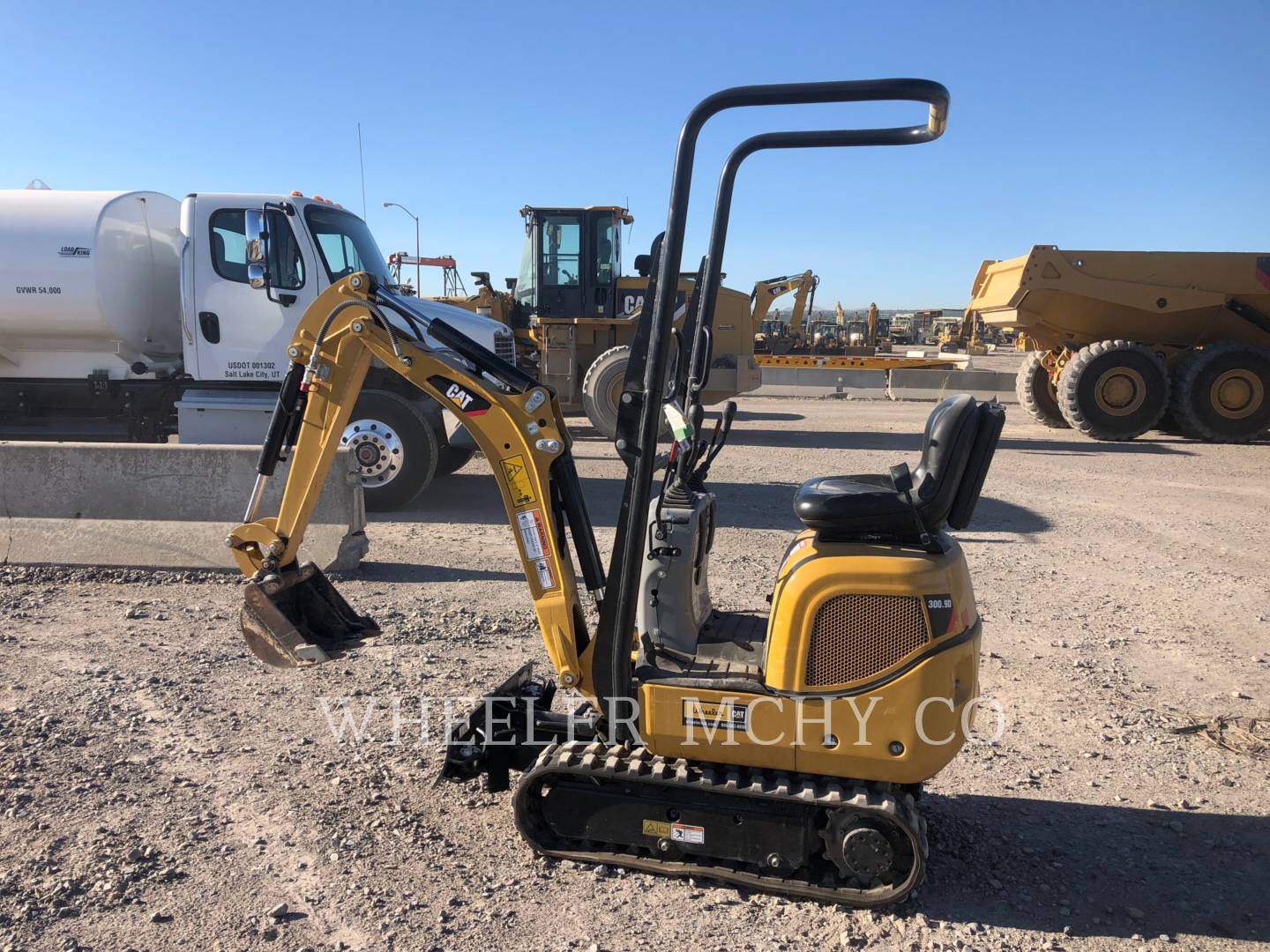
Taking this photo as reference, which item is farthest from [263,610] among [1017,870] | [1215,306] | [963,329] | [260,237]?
[963,329]

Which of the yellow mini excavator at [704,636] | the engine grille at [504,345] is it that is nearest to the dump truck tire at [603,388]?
the engine grille at [504,345]

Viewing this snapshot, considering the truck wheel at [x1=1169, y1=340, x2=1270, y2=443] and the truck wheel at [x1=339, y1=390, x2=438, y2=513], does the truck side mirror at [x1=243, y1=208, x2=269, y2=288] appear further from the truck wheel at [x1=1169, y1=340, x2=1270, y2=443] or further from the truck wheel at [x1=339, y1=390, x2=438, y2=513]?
the truck wheel at [x1=1169, y1=340, x2=1270, y2=443]

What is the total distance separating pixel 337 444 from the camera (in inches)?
159

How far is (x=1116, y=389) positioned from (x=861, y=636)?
13509mm

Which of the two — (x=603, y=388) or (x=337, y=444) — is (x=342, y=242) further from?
(x=337, y=444)

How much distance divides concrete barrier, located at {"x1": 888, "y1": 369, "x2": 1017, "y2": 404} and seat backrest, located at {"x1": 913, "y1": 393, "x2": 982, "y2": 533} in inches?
743

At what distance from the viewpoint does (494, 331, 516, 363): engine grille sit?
383 inches

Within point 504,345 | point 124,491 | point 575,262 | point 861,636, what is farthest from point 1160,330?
point 124,491

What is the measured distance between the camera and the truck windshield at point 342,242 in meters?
9.32

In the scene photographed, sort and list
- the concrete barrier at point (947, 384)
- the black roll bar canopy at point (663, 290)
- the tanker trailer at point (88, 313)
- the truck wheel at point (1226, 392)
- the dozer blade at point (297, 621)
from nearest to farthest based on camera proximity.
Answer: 1. the black roll bar canopy at point (663, 290)
2. the dozer blade at point (297, 621)
3. the tanker trailer at point (88, 313)
4. the truck wheel at point (1226, 392)
5. the concrete barrier at point (947, 384)

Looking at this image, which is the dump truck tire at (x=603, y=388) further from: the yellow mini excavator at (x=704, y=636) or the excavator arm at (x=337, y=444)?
the yellow mini excavator at (x=704, y=636)

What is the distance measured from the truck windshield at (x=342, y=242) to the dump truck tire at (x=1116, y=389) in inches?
421

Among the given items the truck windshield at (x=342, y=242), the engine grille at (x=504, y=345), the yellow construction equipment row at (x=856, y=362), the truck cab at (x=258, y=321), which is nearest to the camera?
the truck cab at (x=258, y=321)

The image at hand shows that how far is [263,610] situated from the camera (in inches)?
155
